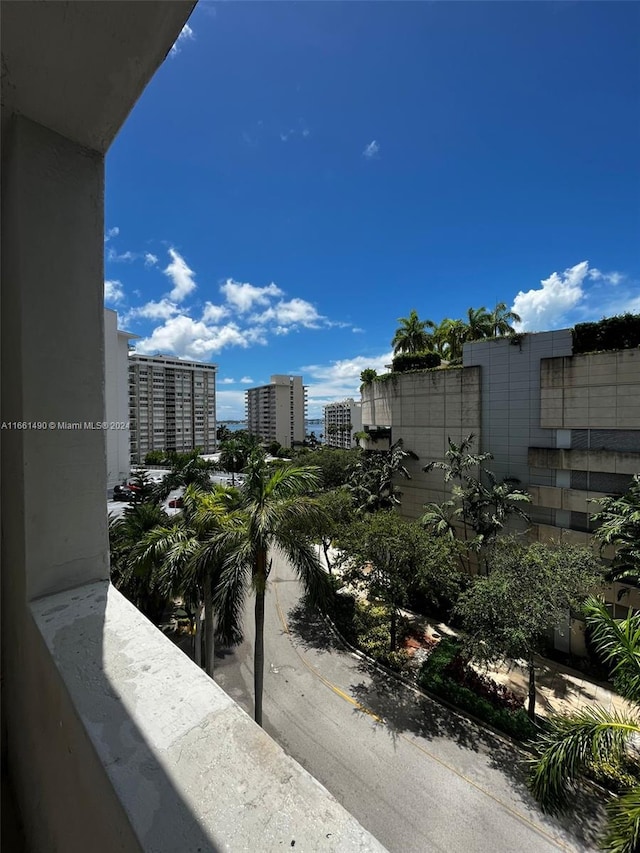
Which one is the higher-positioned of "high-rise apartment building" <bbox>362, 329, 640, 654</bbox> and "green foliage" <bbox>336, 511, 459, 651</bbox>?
"high-rise apartment building" <bbox>362, 329, 640, 654</bbox>

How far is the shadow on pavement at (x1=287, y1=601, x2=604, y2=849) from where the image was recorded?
6441 millimetres

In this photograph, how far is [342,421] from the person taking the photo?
9631 cm

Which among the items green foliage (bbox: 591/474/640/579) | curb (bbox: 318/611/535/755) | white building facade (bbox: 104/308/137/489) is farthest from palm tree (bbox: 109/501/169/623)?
white building facade (bbox: 104/308/137/489)

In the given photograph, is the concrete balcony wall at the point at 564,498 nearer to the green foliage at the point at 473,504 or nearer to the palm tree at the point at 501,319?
→ the green foliage at the point at 473,504

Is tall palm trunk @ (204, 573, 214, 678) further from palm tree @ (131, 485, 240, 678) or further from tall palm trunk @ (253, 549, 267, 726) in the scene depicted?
tall palm trunk @ (253, 549, 267, 726)

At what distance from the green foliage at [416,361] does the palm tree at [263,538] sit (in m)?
11.0

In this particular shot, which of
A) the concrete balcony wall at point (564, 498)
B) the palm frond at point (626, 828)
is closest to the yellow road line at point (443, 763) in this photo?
the palm frond at point (626, 828)

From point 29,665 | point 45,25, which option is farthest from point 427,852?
point 45,25

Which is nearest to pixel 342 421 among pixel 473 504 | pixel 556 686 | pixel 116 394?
pixel 116 394

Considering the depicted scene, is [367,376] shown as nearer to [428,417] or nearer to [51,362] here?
[428,417]

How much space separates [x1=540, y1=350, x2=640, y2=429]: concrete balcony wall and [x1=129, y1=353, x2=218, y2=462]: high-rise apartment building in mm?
53875

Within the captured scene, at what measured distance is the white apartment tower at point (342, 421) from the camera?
75.3 meters

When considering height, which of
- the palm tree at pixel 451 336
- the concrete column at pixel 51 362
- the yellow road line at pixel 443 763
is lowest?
the yellow road line at pixel 443 763

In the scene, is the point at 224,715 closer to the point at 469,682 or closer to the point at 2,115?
the point at 2,115
